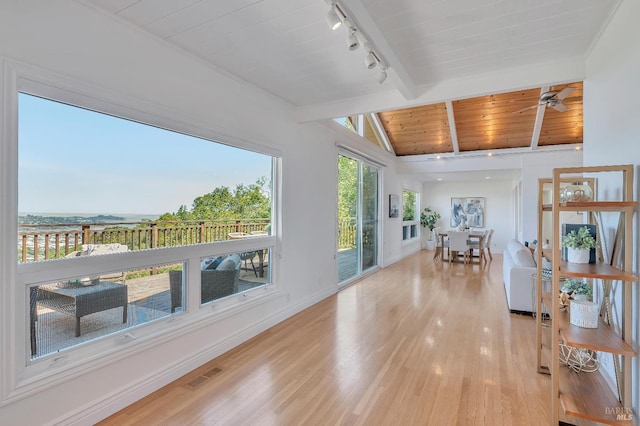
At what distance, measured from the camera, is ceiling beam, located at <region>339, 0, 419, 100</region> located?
190cm

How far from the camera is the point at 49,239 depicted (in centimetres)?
188

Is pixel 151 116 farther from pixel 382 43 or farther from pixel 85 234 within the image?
pixel 382 43

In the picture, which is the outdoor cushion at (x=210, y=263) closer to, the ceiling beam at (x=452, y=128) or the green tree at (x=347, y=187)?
the green tree at (x=347, y=187)

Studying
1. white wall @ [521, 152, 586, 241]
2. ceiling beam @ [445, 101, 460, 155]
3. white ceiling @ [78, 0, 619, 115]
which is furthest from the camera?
white wall @ [521, 152, 586, 241]

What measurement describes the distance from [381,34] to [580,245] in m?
2.00

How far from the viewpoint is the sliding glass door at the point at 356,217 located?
5602mm

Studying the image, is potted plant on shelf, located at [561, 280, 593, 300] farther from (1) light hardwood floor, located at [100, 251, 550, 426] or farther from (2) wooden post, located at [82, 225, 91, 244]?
(2) wooden post, located at [82, 225, 91, 244]

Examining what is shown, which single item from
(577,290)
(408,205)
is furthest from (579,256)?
(408,205)

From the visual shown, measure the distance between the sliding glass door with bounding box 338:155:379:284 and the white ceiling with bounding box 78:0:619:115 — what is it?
2634 millimetres

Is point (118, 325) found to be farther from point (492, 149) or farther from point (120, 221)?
point (492, 149)

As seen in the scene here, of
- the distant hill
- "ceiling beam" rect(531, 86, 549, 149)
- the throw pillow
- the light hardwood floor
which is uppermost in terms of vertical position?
"ceiling beam" rect(531, 86, 549, 149)

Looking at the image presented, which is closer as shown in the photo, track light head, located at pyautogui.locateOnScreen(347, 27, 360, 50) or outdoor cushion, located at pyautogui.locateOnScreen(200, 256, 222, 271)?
track light head, located at pyautogui.locateOnScreen(347, 27, 360, 50)

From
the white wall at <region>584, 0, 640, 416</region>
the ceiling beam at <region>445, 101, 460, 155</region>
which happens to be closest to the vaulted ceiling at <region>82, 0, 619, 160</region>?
the white wall at <region>584, 0, 640, 416</region>

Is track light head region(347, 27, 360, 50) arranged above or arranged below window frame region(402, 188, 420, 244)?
above
